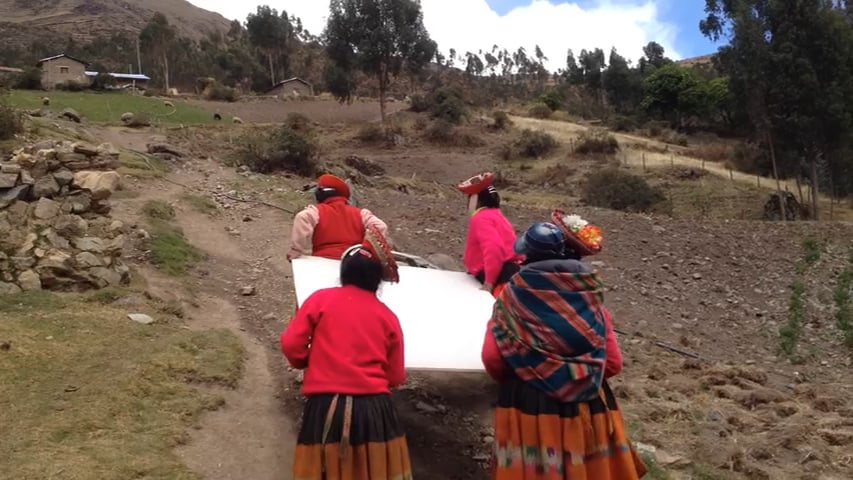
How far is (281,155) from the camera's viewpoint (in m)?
16.1

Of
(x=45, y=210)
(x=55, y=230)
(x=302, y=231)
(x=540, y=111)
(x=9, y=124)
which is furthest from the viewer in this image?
(x=540, y=111)

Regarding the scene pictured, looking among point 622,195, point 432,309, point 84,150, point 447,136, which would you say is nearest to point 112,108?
→ point 447,136

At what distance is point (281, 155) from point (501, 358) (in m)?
13.7

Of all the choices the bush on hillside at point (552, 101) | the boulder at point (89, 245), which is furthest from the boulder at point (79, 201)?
the bush on hillside at point (552, 101)

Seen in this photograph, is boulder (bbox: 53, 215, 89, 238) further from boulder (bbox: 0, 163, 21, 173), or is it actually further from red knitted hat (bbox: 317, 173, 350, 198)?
red knitted hat (bbox: 317, 173, 350, 198)

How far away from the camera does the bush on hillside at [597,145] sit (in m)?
30.4

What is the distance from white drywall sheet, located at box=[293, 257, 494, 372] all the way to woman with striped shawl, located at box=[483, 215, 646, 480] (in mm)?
600

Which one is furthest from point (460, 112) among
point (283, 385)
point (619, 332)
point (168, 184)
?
point (283, 385)

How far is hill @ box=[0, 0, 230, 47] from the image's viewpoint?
296 feet

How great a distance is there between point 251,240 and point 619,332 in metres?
5.08

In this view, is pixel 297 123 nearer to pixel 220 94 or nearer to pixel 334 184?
pixel 220 94

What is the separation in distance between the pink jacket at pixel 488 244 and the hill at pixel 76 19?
89.4 meters

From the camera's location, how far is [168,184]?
481 inches

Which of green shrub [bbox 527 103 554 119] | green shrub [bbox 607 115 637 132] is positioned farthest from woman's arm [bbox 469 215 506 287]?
green shrub [bbox 527 103 554 119]
